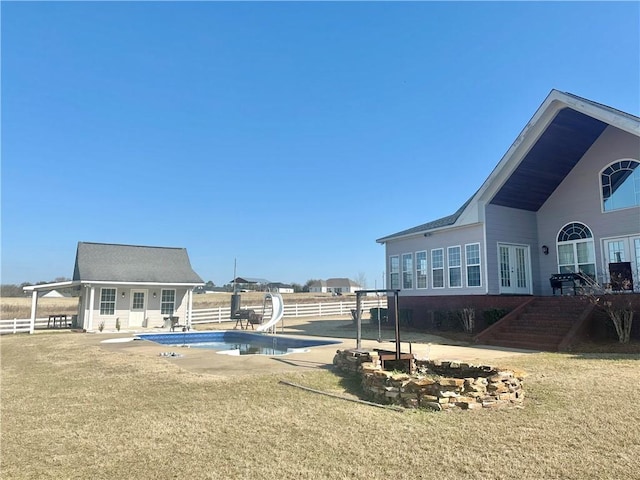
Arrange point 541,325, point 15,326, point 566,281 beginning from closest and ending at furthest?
point 541,325
point 566,281
point 15,326

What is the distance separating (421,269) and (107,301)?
53.7 ft

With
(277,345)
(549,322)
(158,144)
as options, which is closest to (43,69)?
(158,144)

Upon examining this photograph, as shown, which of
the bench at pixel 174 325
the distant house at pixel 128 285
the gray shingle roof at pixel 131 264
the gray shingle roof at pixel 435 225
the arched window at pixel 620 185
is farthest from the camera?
the gray shingle roof at pixel 131 264

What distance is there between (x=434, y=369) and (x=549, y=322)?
6.72 metres

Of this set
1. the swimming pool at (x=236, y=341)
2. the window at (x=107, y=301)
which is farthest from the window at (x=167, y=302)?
the swimming pool at (x=236, y=341)

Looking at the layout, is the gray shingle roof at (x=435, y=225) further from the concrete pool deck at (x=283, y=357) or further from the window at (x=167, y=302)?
the window at (x=167, y=302)

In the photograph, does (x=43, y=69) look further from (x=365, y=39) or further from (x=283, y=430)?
(x=283, y=430)

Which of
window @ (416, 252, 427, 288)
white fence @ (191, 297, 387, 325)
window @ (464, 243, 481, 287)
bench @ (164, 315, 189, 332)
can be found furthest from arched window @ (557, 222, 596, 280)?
bench @ (164, 315, 189, 332)

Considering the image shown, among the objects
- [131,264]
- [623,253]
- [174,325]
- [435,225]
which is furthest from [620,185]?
[131,264]

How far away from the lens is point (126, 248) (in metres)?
24.6

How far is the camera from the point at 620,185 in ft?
48.5

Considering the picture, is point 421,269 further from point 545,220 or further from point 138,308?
point 138,308

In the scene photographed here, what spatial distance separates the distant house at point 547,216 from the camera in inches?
571

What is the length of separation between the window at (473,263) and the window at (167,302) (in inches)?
635
